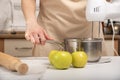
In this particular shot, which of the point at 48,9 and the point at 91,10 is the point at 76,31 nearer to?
the point at 48,9

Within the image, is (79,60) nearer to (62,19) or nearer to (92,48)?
(92,48)

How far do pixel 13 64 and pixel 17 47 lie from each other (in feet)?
4.55

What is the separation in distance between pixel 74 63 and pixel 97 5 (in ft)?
0.71

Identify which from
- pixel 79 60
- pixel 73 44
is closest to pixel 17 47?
pixel 73 44

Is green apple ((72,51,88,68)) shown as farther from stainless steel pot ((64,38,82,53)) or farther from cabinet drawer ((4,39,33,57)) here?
cabinet drawer ((4,39,33,57))

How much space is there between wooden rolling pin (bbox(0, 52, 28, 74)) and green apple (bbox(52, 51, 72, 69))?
126 millimetres

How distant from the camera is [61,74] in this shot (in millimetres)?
792

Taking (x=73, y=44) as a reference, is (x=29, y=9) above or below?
above

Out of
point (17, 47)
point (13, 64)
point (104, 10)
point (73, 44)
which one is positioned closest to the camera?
point (13, 64)

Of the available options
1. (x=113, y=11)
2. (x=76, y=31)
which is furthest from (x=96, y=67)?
(x=76, y=31)

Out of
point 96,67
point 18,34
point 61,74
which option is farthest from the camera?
point 18,34

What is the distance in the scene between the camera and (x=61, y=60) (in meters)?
0.89

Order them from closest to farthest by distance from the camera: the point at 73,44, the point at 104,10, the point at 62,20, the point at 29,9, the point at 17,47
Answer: the point at 104,10 → the point at 73,44 → the point at 29,9 → the point at 62,20 → the point at 17,47

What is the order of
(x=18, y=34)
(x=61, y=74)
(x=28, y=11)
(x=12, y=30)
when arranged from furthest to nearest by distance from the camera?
(x=12, y=30), (x=18, y=34), (x=28, y=11), (x=61, y=74)
